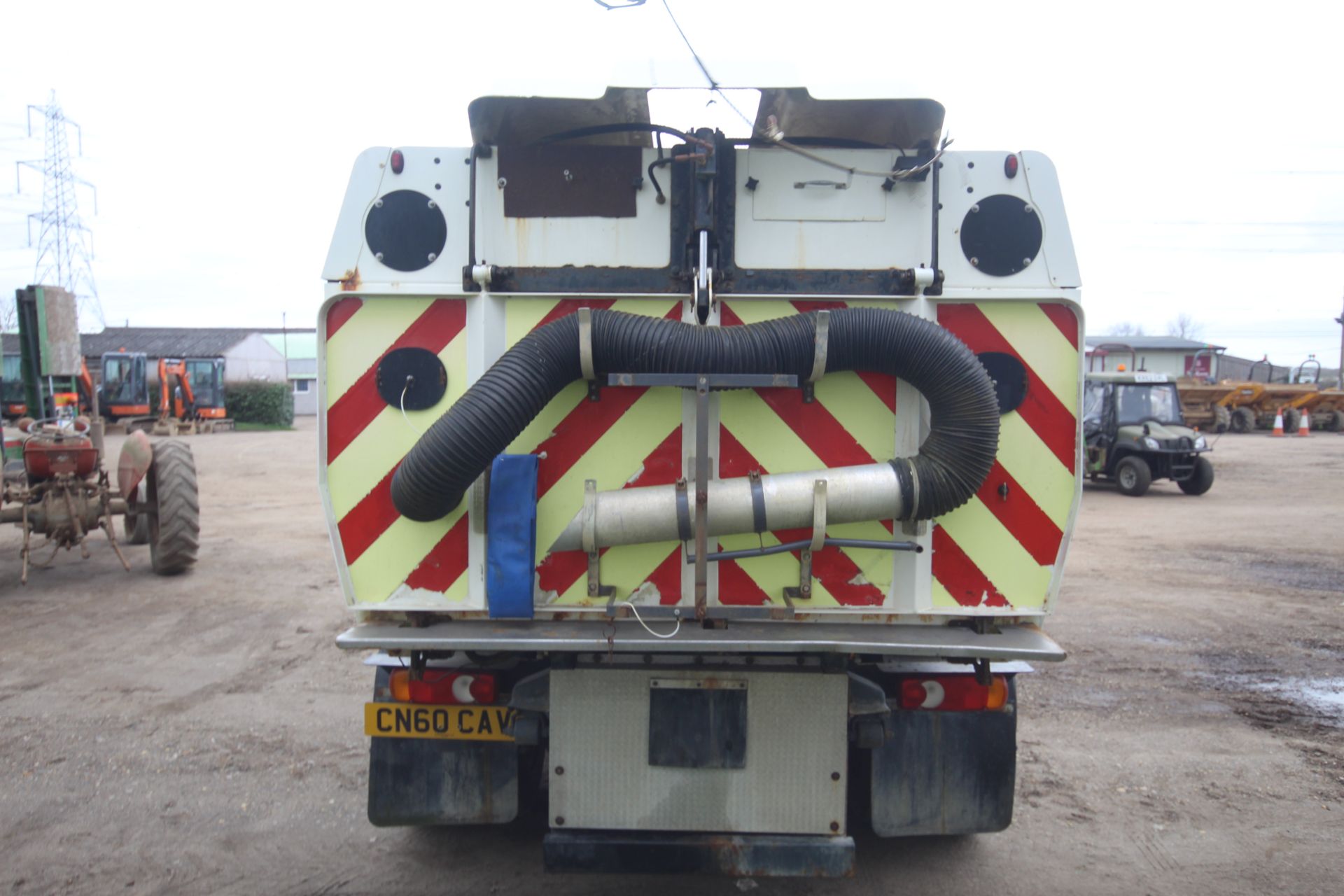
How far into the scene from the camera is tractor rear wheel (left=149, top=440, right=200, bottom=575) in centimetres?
847

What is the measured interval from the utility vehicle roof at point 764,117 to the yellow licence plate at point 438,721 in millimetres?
1885

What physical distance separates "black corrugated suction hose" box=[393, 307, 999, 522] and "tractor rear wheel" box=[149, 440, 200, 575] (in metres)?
6.64

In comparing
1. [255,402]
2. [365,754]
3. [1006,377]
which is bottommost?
[365,754]

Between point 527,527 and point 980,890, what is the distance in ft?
6.98

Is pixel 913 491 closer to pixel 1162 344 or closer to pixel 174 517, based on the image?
pixel 174 517

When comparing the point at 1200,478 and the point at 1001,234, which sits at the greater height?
the point at 1001,234

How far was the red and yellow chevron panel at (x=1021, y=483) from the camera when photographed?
122 inches

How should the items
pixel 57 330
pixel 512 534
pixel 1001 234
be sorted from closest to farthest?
pixel 512 534, pixel 1001 234, pixel 57 330

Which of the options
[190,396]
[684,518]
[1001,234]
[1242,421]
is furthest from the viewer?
[190,396]

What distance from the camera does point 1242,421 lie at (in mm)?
32000

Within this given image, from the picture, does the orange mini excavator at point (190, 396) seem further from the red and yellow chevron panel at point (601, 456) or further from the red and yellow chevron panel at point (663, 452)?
the red and yellow chevron panel at point (601, 456)

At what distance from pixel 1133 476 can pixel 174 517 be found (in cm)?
1398

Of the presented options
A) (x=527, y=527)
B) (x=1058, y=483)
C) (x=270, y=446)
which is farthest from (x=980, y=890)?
(x=270, y=446)

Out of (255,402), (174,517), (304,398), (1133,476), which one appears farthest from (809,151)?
(304,398)
